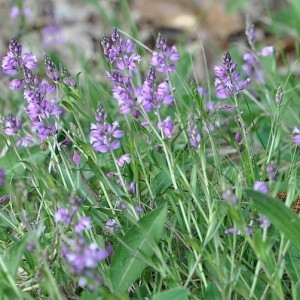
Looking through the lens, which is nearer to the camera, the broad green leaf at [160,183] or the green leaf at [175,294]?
the green leaf at [175,294]

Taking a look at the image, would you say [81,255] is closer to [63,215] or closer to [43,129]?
[63,215]

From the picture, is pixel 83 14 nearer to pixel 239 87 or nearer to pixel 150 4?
pixel 150 4

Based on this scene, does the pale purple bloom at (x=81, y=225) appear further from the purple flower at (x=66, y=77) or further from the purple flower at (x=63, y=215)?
the purple flower at (x=66, y=77)

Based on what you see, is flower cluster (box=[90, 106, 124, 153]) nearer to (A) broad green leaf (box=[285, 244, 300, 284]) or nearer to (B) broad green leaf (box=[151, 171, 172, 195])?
(B) broad green leaf (box=[151, 171, 172, 195])

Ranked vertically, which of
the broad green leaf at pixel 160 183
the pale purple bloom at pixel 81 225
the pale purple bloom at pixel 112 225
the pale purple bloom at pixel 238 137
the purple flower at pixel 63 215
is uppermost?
the pale purple bloom at pixel 238 137

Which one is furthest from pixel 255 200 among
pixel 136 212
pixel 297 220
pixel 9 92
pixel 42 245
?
pixel 9 92

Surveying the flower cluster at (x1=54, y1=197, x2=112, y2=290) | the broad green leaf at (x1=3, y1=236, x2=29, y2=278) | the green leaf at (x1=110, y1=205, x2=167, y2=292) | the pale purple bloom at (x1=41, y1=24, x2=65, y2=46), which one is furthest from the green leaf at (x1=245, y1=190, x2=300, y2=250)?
the pale purple bloom at (x1=41, y1=24, x2=65, y2=46)

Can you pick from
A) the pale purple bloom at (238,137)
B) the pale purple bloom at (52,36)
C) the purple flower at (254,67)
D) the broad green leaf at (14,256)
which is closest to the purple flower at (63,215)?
the broad green leaf at (14,256)
